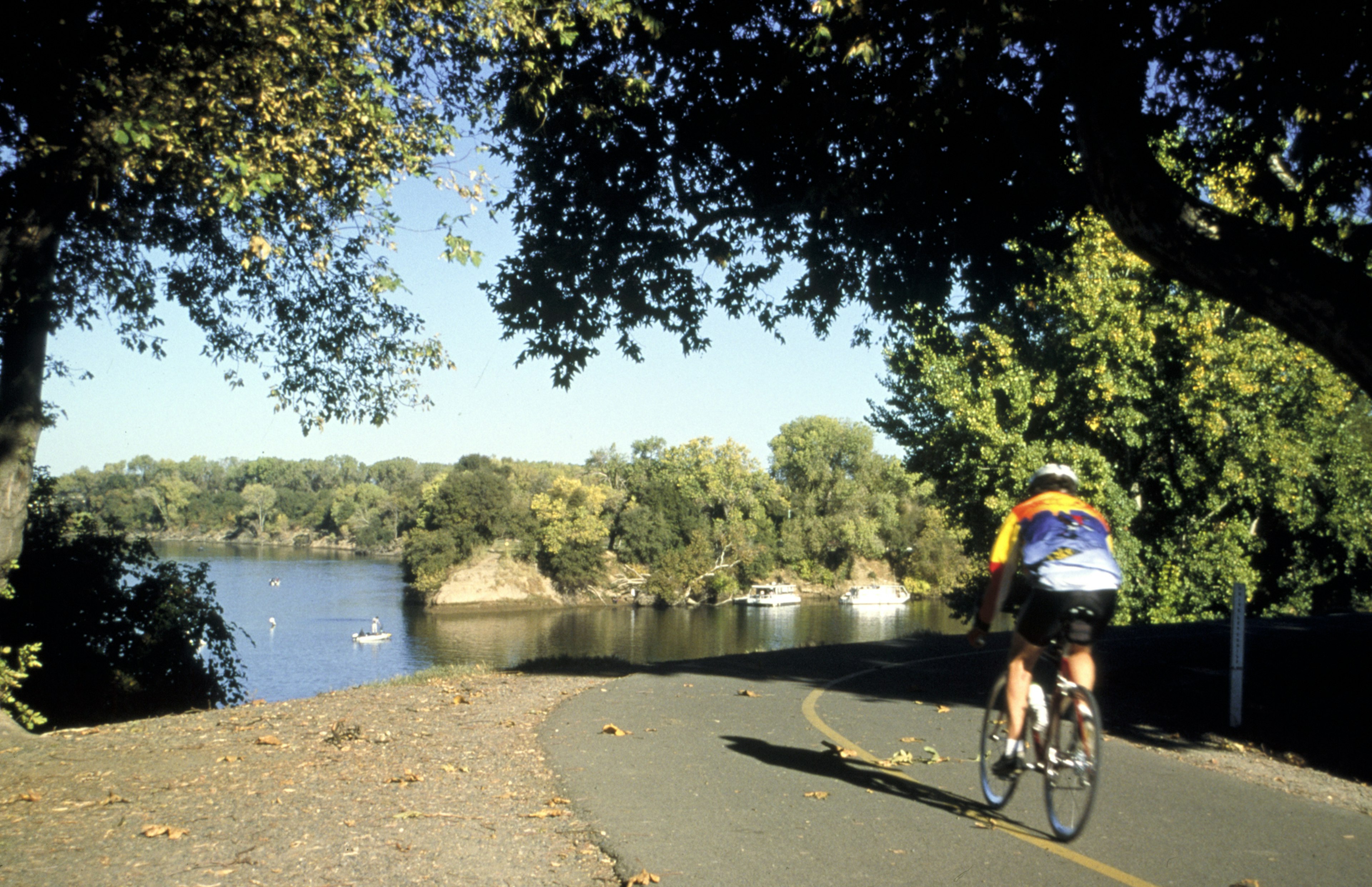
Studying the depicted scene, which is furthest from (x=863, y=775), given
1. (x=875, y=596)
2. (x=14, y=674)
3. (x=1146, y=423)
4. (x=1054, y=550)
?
(x=875, y=596)

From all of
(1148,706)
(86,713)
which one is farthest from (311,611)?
(1148,706)

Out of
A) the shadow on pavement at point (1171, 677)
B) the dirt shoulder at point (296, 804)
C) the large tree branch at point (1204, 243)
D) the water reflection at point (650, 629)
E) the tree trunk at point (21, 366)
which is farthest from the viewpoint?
the water reflection at point (650, 629)

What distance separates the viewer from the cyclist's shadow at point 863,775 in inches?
233

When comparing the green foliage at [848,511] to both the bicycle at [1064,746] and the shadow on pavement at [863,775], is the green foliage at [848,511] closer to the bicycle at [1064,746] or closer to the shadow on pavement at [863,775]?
the shadow on pavement at [863,775]

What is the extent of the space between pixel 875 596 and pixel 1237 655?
7315 centimetres

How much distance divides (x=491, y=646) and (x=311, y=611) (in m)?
20.2

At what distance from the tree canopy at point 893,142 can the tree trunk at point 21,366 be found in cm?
530

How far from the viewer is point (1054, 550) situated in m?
5.38

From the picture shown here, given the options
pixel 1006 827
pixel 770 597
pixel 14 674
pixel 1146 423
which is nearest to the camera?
pixel 1006 827

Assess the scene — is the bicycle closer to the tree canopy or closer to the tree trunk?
the tree canopy

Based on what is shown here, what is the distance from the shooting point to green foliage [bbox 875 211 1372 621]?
82.7 ft

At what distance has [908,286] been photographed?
1333 centimetres

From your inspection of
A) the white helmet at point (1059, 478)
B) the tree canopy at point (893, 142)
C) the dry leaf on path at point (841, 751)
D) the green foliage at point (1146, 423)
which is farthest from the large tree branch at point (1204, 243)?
the green foliage at point (1146, 423)

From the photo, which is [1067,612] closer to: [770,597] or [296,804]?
[296,804]
